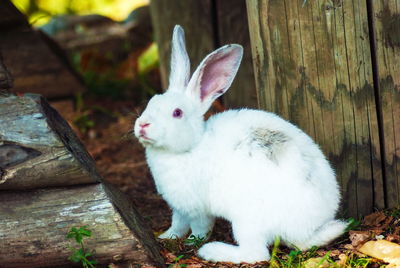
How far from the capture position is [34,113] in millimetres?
3729

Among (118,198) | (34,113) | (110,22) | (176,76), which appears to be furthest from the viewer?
(110,22)

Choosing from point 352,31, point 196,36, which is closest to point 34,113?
point 352,31

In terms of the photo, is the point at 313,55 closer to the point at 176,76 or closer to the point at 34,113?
the point at 176,76

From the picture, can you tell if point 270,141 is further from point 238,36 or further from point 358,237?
point 238,36

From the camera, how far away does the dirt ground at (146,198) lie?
3.87 metres

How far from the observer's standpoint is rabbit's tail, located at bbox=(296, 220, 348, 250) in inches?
155

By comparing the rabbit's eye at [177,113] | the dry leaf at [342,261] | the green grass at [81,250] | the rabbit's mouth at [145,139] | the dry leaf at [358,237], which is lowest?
the dry leaf at [342,261]

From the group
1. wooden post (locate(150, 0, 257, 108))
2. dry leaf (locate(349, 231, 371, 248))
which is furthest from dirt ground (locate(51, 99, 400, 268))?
wooden post (locate(150, 0, 257, 108))

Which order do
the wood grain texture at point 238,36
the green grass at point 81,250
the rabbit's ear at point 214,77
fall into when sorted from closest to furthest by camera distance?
the green grass at point 81,250 → the rabbit's ear at point 214,77 → the wood grain texture at point 238,36

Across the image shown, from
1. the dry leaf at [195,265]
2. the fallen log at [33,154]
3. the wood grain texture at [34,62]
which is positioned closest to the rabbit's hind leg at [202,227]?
the dry leaf at [195,265]

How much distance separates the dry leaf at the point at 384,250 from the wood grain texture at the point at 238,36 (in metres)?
2.74

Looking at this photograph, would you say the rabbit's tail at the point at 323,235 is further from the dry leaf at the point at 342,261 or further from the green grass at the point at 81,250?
the green grass at the point at 81,250

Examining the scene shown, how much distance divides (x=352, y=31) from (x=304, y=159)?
36.4 inches

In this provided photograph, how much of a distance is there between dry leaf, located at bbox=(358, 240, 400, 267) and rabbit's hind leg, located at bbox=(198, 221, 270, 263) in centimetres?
59
